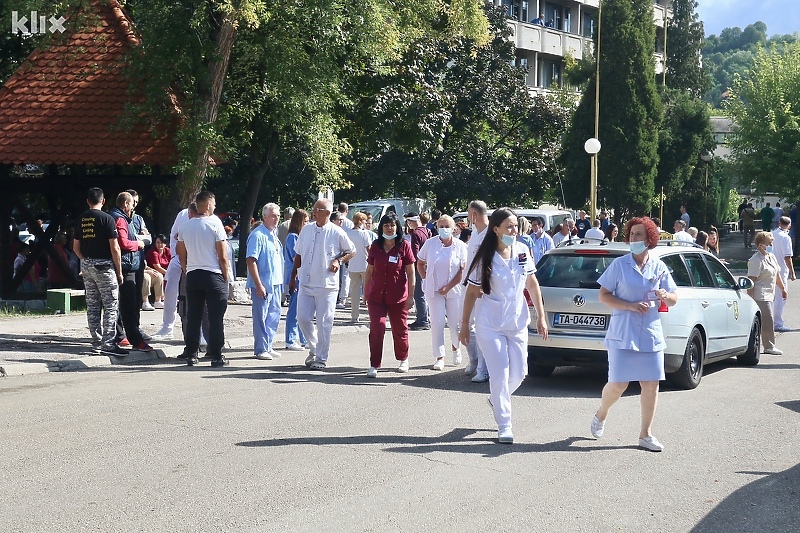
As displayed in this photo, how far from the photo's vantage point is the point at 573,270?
11.7 metres

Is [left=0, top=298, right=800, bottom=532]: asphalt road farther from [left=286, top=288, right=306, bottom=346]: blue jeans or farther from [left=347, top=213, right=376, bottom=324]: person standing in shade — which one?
[left=347, top=213, right=376, bottom=324]: person standing in shade

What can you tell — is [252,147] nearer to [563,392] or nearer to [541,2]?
[563,392]

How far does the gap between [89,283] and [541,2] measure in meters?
50.8

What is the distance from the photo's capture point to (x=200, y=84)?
18625 millimetres

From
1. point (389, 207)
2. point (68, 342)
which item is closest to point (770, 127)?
point (389, 207)

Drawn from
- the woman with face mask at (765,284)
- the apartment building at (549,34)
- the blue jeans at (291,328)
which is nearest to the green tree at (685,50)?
the apartment building at (549,34)

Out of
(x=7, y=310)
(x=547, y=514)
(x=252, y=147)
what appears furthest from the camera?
(x=252, y=147)

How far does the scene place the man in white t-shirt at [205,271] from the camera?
12438 millimetres

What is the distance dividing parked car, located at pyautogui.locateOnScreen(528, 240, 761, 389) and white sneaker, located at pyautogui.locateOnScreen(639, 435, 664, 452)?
277cm

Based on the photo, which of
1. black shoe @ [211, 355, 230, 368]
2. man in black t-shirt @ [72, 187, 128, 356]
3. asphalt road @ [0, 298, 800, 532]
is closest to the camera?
asphalt road @ [0, 298, 800, 532]

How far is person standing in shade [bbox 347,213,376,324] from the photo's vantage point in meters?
18.9

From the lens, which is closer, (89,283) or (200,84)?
(89,283)

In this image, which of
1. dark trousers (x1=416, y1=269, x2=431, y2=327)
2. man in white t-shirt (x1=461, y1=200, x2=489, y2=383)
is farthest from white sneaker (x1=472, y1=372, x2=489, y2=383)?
dark trousers (x1=416, y1=269, x2=431, y2=327)

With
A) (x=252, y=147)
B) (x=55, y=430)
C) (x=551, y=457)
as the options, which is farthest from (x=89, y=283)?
(x=252, y=147)
